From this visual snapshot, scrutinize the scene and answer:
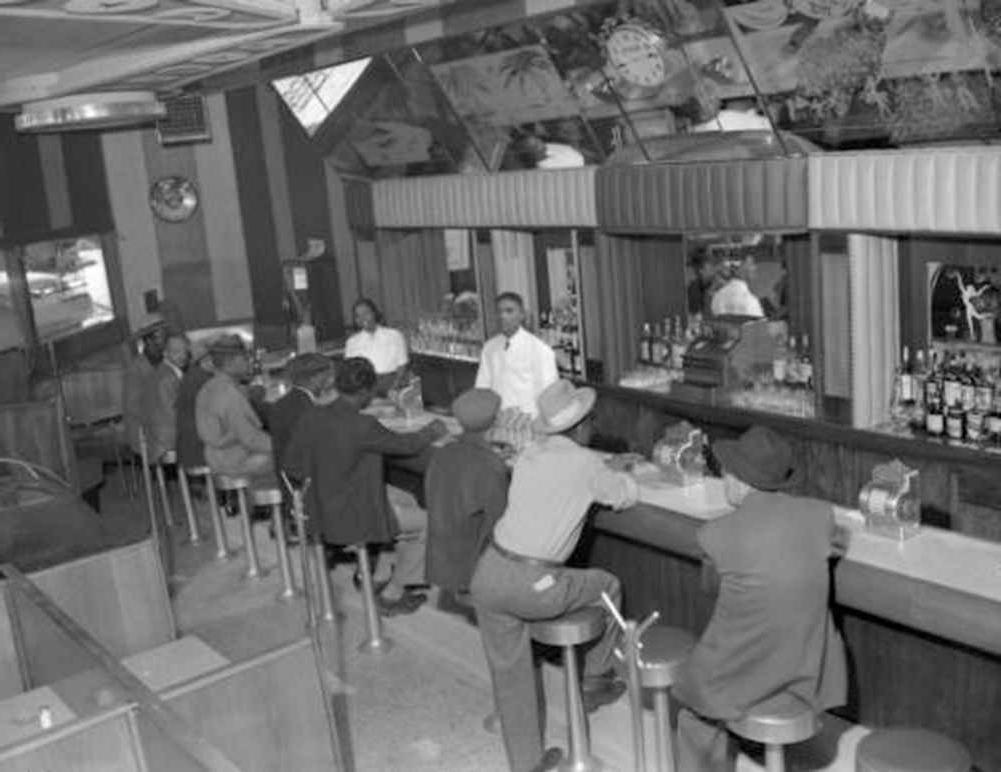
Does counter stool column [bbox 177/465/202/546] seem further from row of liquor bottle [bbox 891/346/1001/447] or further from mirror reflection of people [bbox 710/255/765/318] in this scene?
row of liquor bottle [bbox 891/346/1001/447]

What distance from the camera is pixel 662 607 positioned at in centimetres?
487

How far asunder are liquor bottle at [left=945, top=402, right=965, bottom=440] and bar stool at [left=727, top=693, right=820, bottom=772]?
2509 millimetres

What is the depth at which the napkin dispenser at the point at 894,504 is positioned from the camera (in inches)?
150

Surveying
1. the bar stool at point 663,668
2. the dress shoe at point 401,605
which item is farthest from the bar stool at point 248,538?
the bar stool at point 663,668

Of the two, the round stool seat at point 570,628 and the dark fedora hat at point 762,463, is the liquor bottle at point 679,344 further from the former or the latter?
the dark fedora hat at point 762,463

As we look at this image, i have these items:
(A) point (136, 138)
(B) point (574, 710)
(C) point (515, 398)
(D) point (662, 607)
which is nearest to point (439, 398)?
(C) point (515, 398)

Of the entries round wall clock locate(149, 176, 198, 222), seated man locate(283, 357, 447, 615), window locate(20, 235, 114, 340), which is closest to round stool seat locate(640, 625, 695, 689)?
seated man locate(283, 357, 447, 615)

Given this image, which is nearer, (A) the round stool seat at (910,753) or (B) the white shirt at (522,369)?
(A) the round stool seat at (910,753)

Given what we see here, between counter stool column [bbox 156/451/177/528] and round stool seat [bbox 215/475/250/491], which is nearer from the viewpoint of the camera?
round stool seat [bbox 215/475/250/491]

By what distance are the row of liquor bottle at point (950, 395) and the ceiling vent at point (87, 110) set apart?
411 centimetres

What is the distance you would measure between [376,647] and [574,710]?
60.1 inches

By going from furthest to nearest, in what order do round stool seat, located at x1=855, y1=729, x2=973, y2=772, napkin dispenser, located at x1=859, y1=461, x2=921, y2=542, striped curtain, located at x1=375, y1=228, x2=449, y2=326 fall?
striped curtain, located at x1=375, y1=228, x2=449, y2=326
napkin dispenser, located at x1=859, y1=461, x2=921, y2=542
round stool seat, located at x1=855, y1=729, x2=973, y2=772

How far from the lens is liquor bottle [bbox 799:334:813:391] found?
6136 millimetres

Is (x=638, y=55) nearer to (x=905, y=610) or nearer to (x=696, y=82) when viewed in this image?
(x=696, y=82)
